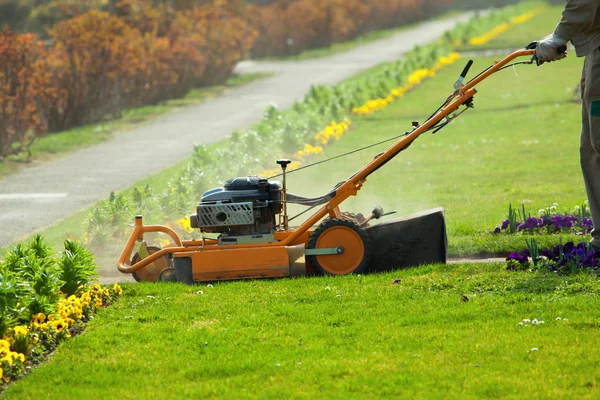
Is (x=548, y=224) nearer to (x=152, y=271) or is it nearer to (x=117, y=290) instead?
(x=152, y=271)

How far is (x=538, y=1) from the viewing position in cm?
5491

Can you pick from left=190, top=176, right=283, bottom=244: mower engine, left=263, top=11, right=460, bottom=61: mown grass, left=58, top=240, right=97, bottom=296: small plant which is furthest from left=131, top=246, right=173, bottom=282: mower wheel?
left=263, top=11, right=460, bottom=61: mown grass

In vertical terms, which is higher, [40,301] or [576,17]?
[576,17]

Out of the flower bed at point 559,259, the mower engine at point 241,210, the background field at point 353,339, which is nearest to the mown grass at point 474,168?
the flower bed at point 559,259

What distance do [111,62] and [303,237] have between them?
1259cm

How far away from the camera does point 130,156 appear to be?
15.7m

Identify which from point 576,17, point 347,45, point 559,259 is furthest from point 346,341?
point 347,45

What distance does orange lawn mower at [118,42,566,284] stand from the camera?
7.72 meters

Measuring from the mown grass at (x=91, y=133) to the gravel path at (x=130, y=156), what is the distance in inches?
12.0

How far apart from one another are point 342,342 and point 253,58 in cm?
2931

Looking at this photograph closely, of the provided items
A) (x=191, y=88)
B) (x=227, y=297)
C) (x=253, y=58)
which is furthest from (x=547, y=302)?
(x=253, y=58)

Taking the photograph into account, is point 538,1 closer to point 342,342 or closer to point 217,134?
point 217,134

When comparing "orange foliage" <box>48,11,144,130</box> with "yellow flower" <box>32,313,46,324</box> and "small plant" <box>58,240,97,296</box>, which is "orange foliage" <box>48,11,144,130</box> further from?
"yellow flower" <box>32,313,46,324</box>

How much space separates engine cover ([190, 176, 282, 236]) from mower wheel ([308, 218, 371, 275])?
44 centimetres
